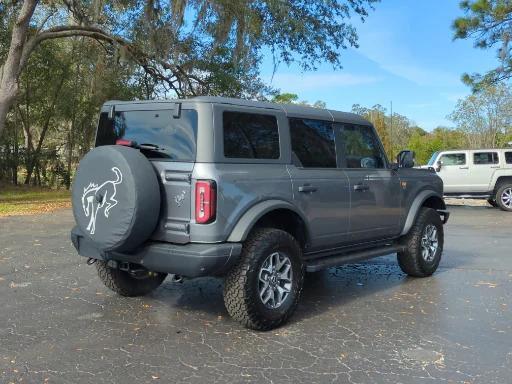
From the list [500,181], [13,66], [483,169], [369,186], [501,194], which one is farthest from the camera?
[483,169]

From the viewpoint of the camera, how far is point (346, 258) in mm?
5828

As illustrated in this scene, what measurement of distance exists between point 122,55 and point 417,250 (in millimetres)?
14657

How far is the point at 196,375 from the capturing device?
12.7ft

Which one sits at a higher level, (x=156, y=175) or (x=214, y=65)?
(x=214, y=65)

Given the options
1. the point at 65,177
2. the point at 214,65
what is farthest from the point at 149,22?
the point at 65,177

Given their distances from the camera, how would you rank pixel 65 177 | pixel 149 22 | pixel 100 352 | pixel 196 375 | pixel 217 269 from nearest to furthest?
pixel 196 375 → pixel 100 352 → pixel 217 269 → pixel 149 22 → pixel 65 177

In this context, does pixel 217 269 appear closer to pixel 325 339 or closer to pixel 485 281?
pixel 325 339

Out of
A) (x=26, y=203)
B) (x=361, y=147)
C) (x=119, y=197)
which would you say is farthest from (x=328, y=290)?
(x=26, y=203)

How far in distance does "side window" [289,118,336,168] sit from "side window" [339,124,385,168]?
Answer: 0.83 feet

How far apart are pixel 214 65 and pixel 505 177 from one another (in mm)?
10806

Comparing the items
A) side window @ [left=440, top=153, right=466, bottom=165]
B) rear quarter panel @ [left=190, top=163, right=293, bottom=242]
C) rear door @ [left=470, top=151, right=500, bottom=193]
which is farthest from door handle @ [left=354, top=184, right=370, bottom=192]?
side window @ [left=440, top=153, right=466, bottom=165]

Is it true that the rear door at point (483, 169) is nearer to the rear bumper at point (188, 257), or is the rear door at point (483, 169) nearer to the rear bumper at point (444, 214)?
the rear bumper at point (444, 214)

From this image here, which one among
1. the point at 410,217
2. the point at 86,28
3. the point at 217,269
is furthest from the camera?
the point at 86,28

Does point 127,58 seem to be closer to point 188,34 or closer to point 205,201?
point 188,34
